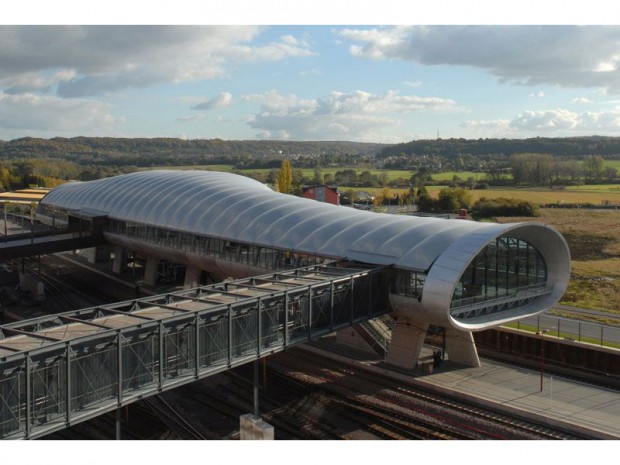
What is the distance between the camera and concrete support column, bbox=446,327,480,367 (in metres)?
36.7

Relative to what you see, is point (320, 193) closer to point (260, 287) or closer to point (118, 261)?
point (118, 261)

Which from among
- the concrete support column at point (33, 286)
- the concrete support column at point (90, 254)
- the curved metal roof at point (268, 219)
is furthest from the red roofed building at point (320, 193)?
the concrete support column at point (33, 286)

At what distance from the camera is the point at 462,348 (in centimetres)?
3694

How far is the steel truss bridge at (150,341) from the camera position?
62.4 ft

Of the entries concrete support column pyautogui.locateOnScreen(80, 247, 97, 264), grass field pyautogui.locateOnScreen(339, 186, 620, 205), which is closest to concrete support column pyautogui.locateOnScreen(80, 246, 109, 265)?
concrete support column pyautogui.locateOnScreen(80, 247, 97, 264)

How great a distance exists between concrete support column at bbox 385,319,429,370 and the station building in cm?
5

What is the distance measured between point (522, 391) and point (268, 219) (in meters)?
20.2

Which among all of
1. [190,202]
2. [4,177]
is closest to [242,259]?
[190,202]

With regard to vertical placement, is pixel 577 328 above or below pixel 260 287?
below

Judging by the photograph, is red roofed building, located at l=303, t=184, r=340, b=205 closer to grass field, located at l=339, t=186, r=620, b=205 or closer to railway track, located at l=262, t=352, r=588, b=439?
grass field, located at l=339, t=186, r=620, b=205

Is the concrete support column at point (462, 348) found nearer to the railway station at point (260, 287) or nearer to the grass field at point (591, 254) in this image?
the railway station at point (260, 287)

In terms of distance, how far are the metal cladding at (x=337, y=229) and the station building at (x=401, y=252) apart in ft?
0.23

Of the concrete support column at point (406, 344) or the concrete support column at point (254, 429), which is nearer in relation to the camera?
the concrete support column at point (254, 429)

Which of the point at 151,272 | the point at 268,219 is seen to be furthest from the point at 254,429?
the point at 151,272
